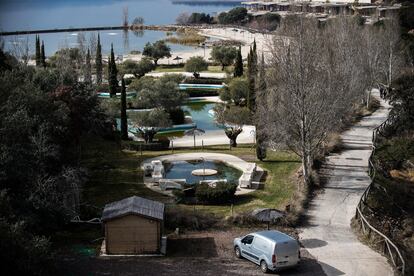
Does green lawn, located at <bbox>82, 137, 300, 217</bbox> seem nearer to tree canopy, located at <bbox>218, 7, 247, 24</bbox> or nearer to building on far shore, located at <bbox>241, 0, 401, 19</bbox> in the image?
building on far shore, located at <bbox>241, 0, 401, 19</bbox>

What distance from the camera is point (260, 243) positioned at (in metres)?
21.8

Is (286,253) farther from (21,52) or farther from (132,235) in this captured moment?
(21,52)

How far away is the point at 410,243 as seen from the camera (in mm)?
25078

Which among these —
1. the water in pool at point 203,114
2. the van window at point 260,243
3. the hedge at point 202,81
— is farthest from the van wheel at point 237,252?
the hedge at point 202,81

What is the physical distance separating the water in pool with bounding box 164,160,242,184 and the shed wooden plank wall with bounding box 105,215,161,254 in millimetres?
10369

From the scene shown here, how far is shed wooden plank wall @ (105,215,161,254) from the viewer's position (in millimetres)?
23000

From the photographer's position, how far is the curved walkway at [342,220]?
72.4ft

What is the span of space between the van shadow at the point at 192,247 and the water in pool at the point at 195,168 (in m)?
8.93

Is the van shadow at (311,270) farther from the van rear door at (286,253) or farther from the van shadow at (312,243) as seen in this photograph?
the van shadow at (312,243)

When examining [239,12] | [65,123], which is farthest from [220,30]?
[65,123]

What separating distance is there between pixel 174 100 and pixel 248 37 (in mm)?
79574

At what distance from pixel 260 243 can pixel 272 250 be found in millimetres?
793

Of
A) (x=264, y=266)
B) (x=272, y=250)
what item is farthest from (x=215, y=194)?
(x=272, y=250)

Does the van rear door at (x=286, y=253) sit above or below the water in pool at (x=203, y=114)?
above
